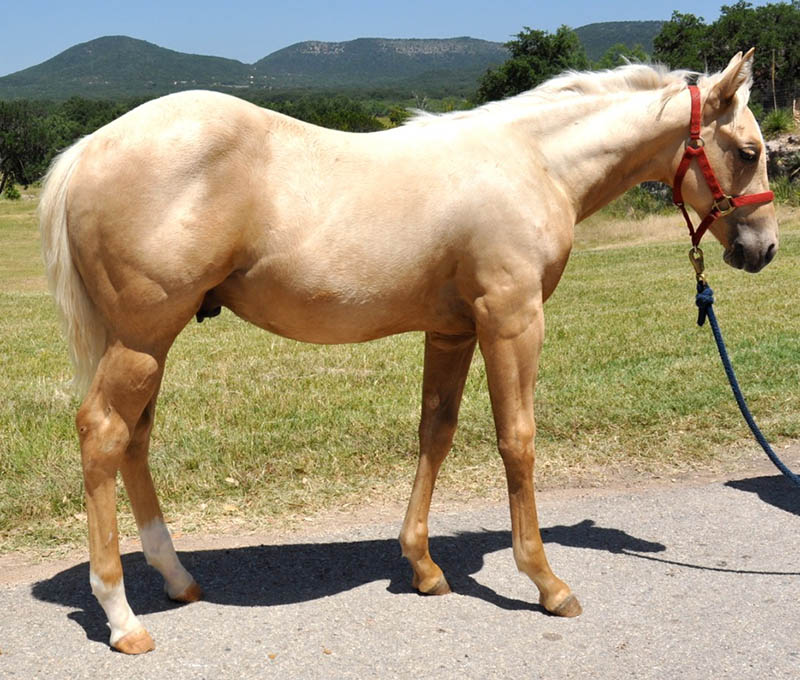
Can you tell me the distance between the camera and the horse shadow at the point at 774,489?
16.7ft

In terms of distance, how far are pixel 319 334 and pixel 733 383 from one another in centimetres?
215

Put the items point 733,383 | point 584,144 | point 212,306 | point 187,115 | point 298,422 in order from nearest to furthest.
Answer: point 187,115, point 212,306, point 584,144, point 733,383, point 298,422

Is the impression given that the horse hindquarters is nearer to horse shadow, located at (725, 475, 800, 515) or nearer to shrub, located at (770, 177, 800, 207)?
horse shadow, located at (725, 475, 800, 515)

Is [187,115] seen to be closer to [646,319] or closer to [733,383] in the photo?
[733,383]

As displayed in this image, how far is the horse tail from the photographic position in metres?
3.43

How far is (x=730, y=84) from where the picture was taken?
3.84m

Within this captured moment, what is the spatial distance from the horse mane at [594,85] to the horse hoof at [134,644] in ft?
8.00

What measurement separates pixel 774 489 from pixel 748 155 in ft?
7.50

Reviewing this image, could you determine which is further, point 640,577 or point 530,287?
point 640,577

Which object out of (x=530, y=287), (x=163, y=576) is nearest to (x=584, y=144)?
(x=530, y=287)

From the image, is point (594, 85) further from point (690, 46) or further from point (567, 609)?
point (690, 46)

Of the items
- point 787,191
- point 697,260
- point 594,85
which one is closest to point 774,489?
point 697,260

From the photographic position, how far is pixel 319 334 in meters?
3.73

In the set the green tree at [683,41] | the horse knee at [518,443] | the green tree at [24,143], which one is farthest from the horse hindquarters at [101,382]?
the green tree at [24,143]
